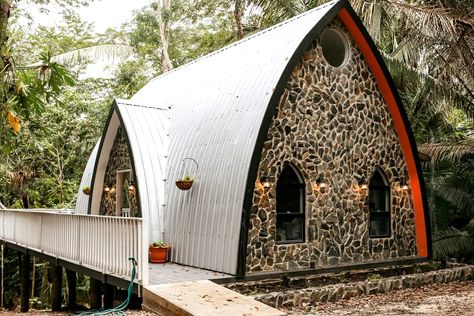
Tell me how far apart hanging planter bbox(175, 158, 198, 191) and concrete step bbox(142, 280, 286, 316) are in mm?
3249

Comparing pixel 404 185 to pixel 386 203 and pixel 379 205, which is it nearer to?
pixel 386 203

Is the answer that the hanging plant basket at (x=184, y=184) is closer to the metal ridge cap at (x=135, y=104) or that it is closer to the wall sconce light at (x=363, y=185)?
the metal ridge cap at (x=135, y=104)

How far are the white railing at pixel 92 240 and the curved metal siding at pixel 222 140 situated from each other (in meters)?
2.23

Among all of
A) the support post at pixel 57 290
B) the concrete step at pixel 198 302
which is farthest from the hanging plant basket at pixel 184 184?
the support post at pixel 57 290

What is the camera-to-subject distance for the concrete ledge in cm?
855

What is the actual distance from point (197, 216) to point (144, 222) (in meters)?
3.27

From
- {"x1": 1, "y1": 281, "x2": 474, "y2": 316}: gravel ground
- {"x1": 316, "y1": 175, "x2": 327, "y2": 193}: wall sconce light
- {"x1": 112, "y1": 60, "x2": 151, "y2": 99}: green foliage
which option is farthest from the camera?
{"x1": 112, "y1": 60, "x2": 151, "y2": 99}: green foliage

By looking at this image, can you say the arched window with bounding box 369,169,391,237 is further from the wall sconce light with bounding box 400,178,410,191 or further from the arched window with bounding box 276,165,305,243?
the arched window with bounding box 276,165,305,243

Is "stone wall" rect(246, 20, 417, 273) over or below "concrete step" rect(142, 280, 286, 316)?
over

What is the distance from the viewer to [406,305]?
8.81 meters

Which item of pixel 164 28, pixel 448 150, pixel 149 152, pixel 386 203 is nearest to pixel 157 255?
pixel 149 152

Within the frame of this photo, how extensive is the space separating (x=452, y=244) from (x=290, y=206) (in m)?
6.60

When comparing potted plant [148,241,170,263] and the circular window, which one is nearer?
potted plant [148,241,170,263]

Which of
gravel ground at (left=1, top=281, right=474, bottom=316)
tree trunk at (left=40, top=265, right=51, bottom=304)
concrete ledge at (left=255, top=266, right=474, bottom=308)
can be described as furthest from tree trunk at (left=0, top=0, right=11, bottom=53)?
tree trunk at (left=40, top=265, right=51, bottom=304)
